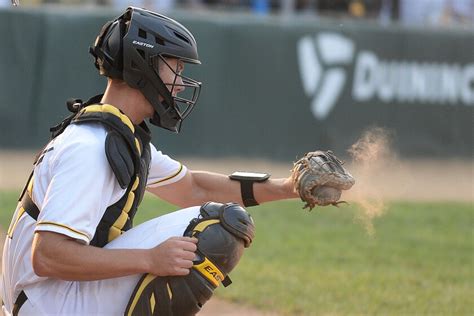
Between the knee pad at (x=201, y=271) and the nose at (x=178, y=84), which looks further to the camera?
the nose at (x=178, y=84)

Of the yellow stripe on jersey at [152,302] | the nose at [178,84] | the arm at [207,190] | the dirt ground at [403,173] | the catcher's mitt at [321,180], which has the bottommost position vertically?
the dirt ground at [403,173]

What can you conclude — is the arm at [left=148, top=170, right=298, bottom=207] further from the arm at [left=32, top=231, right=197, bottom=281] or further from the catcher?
the arm at [left=32, top=231, right=197, bottom=281]

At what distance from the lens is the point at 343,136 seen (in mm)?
15352

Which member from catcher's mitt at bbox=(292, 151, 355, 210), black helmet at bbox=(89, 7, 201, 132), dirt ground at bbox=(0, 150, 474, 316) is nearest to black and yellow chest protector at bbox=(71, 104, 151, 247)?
black helmet at bbox=(89, 7, 201, 132)

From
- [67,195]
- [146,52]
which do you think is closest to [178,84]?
[146,52]

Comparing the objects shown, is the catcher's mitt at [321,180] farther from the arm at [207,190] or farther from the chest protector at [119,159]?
the chest protector at [119,159]

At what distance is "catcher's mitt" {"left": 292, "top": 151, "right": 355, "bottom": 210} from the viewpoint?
3.87 metres

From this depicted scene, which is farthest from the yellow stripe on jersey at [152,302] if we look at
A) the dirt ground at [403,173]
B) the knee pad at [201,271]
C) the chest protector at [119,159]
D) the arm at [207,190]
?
the dirt ground at [403,173]

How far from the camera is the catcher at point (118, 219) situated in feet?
10.8

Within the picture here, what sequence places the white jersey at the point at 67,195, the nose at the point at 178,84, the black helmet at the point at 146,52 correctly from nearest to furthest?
the white jersey at the point at 67,195 < the black helmet at the point at 146,52 < the nose at the point at 178,84

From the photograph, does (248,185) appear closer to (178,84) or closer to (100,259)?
(178,84)

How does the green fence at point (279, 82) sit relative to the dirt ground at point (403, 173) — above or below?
above

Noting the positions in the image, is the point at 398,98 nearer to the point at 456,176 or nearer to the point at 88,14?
the point at 456,176

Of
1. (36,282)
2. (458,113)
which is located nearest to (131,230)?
(36,282)
